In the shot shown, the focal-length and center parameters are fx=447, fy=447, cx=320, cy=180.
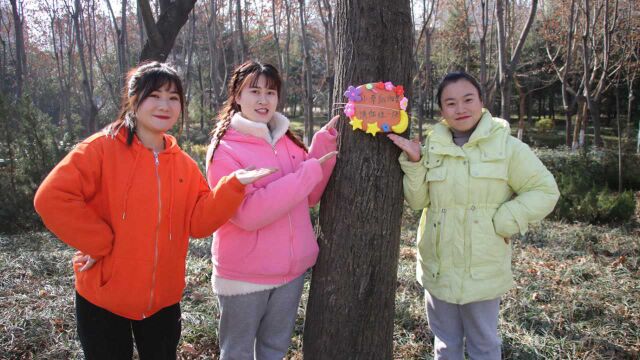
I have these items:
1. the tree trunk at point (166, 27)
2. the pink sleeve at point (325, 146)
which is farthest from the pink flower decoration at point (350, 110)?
the tree trunk at point (166, 27)

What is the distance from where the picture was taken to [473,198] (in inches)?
81.3

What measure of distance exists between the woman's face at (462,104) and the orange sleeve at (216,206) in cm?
105

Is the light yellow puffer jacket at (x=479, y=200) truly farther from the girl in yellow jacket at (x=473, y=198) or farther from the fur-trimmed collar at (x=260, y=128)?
the fur-trimmed collar at (x=260, y=128)

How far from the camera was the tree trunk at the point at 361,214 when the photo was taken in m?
2.11

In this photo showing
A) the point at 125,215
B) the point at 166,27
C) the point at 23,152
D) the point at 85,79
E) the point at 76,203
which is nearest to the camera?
the point at 76,203

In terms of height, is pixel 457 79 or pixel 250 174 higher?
pixel 457 79

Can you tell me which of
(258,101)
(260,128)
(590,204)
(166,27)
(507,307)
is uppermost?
(166,27)

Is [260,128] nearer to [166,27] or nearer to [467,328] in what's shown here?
[467,328]

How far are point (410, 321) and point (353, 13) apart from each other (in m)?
2.13

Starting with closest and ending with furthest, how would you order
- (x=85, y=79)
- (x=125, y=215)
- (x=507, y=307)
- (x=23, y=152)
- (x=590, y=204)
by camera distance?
(x=125, y=215) < (x=507, y=307) < (x=590, y=204) < (x=23, y=152) < (x=85, y=79)

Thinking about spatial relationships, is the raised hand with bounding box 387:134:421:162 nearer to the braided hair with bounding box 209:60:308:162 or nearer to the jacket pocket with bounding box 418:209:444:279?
the jacket pocket with bounding box 418:209:444:279

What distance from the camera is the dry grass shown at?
9.30 ft

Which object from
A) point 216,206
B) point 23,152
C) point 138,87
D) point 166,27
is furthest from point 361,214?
point 23,152

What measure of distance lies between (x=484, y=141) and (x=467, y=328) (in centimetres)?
90
